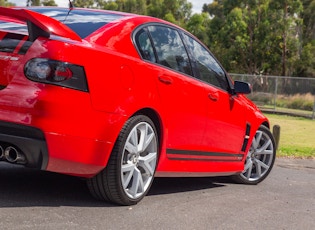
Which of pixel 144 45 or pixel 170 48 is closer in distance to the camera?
pixel 144 45

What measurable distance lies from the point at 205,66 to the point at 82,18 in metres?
1.55

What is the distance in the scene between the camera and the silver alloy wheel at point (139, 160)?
12.8ft

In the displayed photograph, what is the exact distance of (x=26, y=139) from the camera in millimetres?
3354

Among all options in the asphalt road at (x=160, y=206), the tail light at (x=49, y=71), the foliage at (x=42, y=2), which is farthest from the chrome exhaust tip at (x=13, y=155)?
the foliage at (x=42, y=2)

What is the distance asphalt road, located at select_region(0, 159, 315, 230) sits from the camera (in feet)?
11.7

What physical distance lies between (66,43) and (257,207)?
2494mm

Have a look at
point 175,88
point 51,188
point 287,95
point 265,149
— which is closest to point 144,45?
point 175,88

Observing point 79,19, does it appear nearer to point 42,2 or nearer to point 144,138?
point 144,138

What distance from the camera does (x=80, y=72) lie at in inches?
138

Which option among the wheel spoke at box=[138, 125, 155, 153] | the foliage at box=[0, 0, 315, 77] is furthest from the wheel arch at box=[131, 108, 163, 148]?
the foliage at box=[0, 0, 315, 77]

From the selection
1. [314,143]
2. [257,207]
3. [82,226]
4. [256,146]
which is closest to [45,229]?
[82,226]

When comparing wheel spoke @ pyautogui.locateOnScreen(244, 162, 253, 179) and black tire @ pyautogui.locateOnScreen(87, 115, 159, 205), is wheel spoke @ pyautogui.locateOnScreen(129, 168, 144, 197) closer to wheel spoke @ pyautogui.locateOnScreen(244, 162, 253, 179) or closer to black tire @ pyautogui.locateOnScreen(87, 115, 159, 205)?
black tire @ pyautogui.locateOnScreen(87, 115, 159, 205)

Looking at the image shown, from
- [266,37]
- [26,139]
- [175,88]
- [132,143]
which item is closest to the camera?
[26,139]

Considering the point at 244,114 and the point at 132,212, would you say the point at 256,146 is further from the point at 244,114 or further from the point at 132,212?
the point at 132,212
